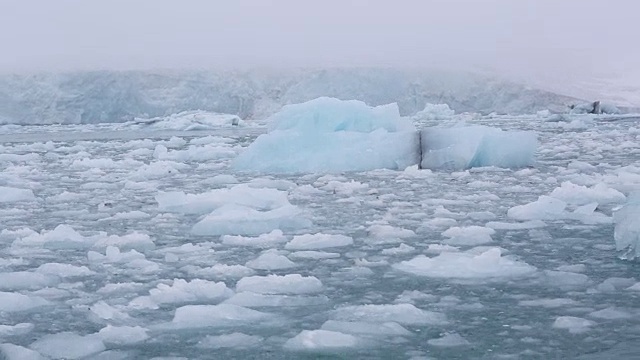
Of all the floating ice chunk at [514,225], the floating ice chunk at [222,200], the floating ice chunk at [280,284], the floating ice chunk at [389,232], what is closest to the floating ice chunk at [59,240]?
the floating ice chunk at [222,200]

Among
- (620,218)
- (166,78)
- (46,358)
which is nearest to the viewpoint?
(46,358)

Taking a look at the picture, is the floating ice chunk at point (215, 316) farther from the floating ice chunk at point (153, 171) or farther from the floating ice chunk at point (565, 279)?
the floating ice chunk at point (153, 171)

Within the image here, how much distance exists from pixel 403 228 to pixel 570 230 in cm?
108

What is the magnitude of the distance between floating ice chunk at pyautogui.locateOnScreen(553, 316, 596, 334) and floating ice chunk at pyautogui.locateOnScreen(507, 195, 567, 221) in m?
2.67

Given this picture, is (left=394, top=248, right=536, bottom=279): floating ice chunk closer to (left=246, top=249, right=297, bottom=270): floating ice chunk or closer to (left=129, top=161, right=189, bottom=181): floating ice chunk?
(left=246, top=249, right=297, bottom=270): floating ice chunk

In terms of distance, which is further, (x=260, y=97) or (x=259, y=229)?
(x=260, y=97)

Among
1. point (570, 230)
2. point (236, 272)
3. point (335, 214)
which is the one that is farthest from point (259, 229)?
point (570, 230)

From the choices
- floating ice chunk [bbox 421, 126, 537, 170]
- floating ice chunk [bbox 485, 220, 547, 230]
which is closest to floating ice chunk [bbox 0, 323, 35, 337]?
floating ice chunk [bbox 485, 220, 547, 230]

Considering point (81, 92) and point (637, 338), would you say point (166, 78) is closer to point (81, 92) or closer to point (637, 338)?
point (81, 92)

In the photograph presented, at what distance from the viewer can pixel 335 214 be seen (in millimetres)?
6168

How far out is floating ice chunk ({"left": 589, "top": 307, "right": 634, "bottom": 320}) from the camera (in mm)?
3062

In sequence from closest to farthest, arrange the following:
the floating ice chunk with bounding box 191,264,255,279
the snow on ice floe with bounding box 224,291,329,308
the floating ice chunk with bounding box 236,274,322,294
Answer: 1. the snow on ice floe with bounding box 224,291,329,308
2. the floating ice chunk with bounding box 236,274,322,294
3. the floating ice chunk with bounding box 191,264,255,279

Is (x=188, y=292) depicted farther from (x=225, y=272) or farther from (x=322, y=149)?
Result: (x=322, y=149)

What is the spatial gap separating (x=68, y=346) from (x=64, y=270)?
1.37 m
